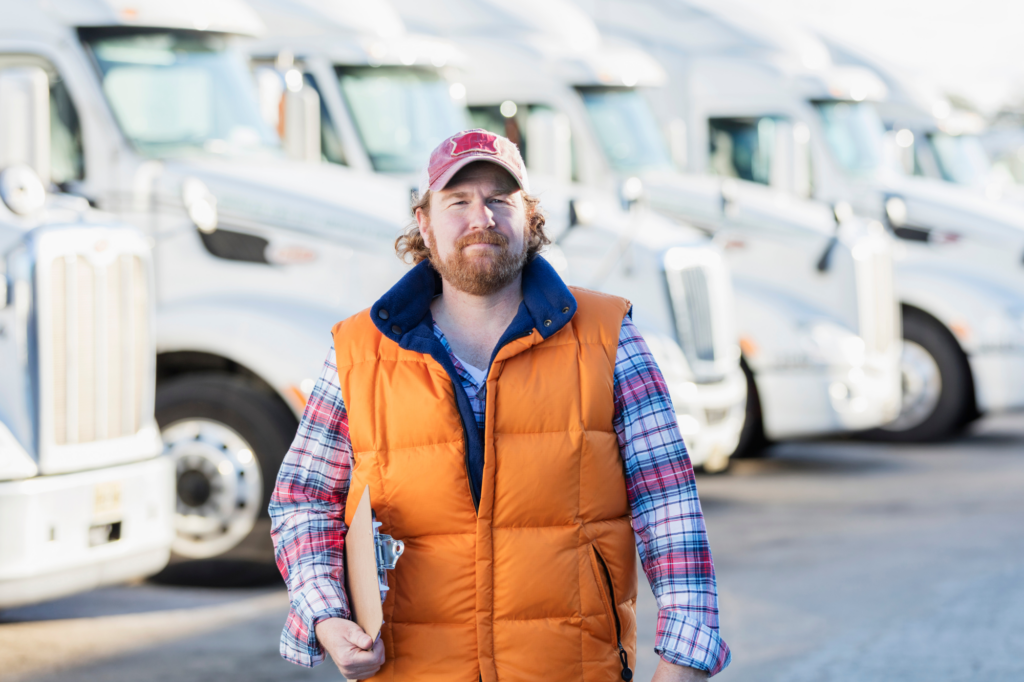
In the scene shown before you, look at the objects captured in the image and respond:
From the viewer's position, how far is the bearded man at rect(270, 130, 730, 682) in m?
2.51


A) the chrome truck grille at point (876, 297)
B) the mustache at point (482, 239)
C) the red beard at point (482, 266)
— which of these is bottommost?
the chrome truck grille at point (876, 297)

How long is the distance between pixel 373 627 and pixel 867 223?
962 cm

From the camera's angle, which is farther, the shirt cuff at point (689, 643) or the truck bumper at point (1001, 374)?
the truck bumper at point (1001, 374)

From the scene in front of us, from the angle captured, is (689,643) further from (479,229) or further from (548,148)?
(548,148)

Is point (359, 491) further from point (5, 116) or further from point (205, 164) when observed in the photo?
point (205, 164)

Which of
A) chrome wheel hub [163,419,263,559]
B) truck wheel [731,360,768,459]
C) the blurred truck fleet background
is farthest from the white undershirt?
truck wheel [731,360,768,459]

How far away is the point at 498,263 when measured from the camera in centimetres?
262

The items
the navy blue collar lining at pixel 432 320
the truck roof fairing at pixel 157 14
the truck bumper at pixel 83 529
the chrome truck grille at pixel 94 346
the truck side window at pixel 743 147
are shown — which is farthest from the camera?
the truck side window at pixel 743 147

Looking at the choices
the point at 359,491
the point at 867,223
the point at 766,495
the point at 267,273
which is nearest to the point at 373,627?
the point at 359,491

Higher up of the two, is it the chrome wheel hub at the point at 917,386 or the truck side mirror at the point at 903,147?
the truck side mirror at the point at 903,147

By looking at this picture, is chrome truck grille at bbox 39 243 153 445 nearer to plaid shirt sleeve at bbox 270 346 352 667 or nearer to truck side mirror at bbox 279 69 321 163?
truck side mirror at bbox 279 69 321 163

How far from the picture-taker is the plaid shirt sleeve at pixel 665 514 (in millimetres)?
2533

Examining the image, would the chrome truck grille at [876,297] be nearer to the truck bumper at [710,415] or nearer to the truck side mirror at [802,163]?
the truck side mirror at [802,163]

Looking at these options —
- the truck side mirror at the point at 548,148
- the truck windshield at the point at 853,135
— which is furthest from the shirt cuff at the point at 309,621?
the truck windshield at the point at 853,135
